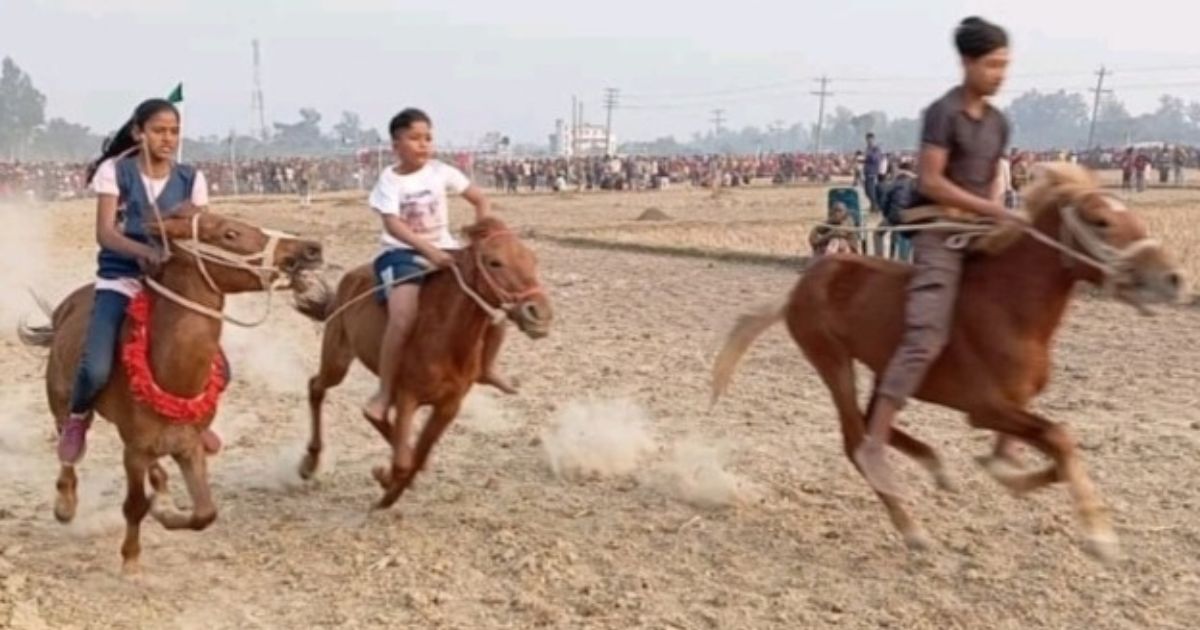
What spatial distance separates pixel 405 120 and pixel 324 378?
1.76m

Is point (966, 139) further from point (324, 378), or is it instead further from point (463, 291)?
point (324, 378)

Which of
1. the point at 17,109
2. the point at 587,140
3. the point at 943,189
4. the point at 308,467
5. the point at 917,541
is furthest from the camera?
the point at 17,109

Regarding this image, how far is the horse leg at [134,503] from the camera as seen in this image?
642cm

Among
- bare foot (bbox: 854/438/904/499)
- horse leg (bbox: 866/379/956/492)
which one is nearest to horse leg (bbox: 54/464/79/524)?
bare foot (bbox: 854/438/904/499)

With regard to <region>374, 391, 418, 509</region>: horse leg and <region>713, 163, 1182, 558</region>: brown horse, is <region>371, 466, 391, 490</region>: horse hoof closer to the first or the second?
<region>374, 391, 418, 509</region>: horse leg

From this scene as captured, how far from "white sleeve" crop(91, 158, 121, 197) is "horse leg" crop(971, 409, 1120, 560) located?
13.1 feet

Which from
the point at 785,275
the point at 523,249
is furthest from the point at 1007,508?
the point at 785,275

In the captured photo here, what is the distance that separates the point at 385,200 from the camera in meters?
7.37

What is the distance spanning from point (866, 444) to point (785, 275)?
12.9 meters

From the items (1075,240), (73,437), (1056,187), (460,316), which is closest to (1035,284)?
(1075,240)

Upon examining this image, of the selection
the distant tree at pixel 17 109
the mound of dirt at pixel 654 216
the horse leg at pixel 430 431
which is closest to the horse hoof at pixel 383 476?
the horse leg at pixel 430 431

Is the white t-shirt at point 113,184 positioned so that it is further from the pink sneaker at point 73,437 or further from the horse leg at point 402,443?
the horse leg at point 402,443

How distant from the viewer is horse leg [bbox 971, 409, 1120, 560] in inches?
233

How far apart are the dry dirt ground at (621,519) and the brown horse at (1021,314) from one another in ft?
1.43
